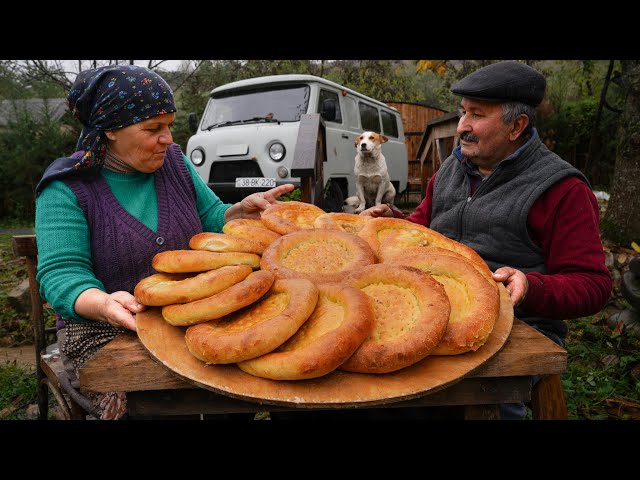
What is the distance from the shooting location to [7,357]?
16.2ft

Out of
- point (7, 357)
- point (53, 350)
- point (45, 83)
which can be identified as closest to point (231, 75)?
point (45, 83)

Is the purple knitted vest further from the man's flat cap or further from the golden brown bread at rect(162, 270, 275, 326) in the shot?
the man's flat cap

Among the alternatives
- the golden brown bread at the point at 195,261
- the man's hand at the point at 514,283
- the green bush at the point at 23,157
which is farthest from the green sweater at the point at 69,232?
the green bush at the point at 23,157

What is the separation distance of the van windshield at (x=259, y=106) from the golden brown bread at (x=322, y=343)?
6418mm

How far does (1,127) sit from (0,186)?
2.56 meters

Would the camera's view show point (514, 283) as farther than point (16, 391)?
No

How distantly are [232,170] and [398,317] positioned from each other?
6.70 metres

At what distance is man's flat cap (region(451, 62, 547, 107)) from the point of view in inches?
94.9

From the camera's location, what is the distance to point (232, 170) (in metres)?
7.86

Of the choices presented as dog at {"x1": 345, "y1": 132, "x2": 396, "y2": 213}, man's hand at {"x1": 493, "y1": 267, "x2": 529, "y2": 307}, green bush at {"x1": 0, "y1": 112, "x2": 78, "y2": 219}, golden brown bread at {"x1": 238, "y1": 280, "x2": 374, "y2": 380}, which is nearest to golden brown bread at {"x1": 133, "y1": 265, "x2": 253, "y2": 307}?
golden brown bread at {"x1": 238, "y1": 280, "x2": 374, "y2": 380}

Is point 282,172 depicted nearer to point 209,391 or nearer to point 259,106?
point 259,106

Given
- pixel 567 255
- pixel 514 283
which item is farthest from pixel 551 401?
pixel 567 255

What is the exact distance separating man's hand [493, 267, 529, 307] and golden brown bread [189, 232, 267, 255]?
3.63 feet

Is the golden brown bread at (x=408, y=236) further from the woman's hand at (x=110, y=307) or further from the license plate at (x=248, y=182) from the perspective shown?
the license plate at (x=248, y=182)
